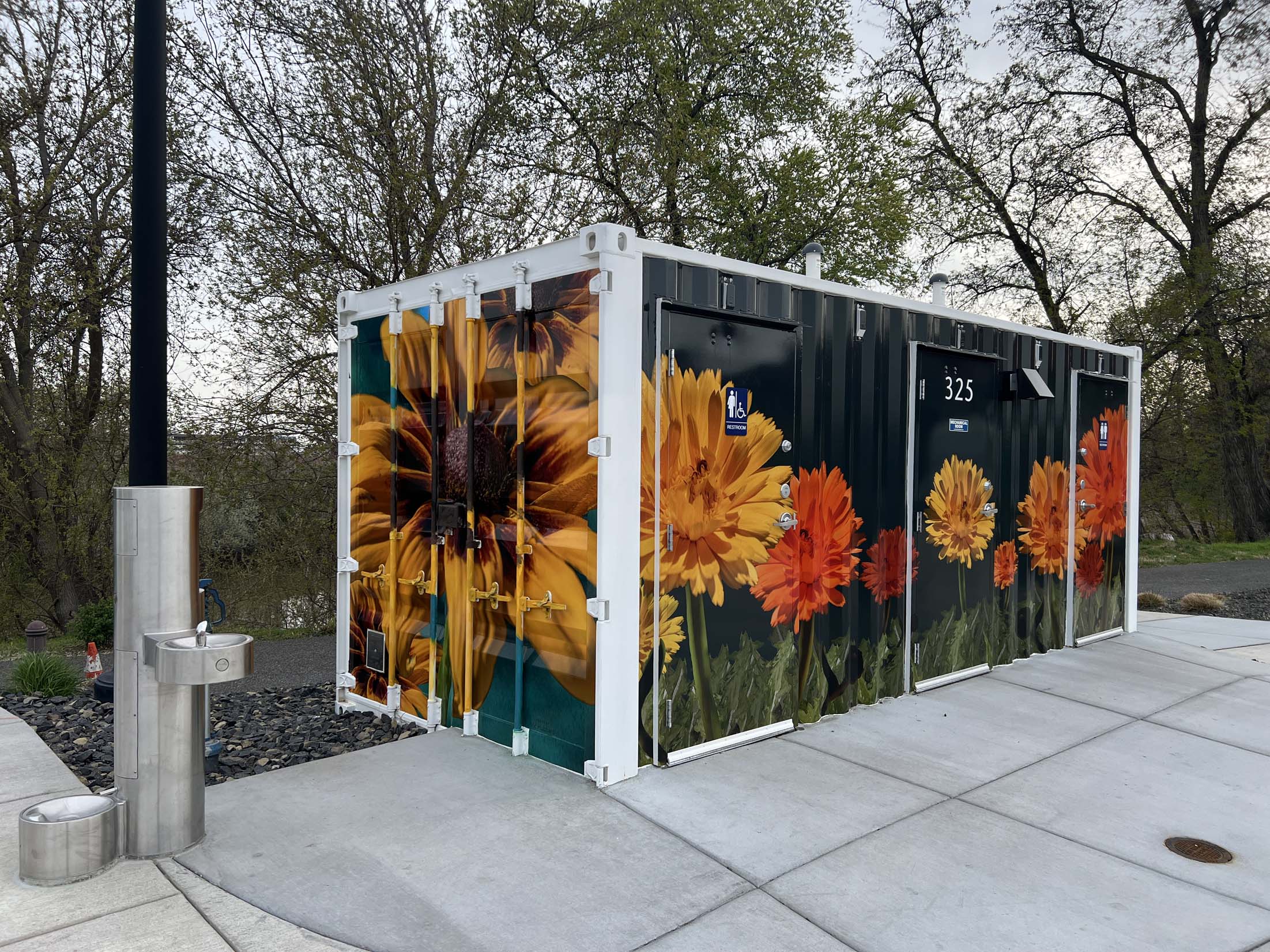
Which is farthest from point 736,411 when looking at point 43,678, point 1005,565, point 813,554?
point 43,678

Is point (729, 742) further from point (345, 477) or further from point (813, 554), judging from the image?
point (345, 477)

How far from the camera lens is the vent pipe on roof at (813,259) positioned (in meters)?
5.39

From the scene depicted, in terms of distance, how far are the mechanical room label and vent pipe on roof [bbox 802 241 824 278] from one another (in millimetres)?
1092

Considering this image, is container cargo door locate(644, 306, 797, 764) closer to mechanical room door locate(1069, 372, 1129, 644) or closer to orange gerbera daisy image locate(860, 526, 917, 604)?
orange gerbera daisy image locate(860, 526, 917, 604)

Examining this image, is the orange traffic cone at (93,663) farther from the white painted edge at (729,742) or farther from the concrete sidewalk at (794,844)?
the white painted edge at (729,742)

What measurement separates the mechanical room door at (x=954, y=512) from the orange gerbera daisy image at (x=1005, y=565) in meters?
0.08

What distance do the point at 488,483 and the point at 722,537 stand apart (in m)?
1.27

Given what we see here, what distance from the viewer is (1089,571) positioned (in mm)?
7609

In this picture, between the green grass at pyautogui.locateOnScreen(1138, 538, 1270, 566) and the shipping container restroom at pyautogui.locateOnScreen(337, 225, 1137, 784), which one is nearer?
the shipping container restroom at pyautogui.locateOnScreen(337, 225, 1137, 784)

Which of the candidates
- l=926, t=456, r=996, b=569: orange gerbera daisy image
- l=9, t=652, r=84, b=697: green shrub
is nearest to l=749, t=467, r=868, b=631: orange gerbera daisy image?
l=926, t=456, r=996, b=569: orange gerbera daisy image

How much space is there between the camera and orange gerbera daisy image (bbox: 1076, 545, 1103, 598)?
7.49 meters

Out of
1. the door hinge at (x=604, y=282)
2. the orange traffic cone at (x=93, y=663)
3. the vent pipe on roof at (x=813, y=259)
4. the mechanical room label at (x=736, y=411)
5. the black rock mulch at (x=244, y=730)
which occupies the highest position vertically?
the vent pipe on roof at (x=813, y=259)

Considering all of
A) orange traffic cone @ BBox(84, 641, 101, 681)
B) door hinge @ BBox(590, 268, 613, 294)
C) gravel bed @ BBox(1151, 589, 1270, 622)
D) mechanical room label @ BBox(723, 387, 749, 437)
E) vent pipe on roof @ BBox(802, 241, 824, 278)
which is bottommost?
gravel bed @ BBox(1151, 589, 1270, 622)

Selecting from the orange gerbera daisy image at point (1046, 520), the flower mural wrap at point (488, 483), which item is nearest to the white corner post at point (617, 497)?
the flower mural wrap at point (488, 483)
